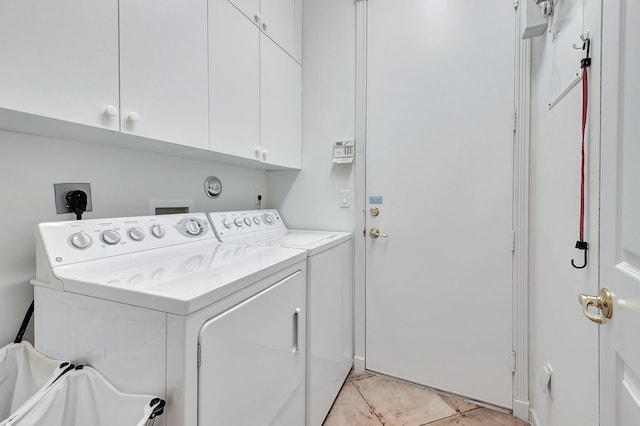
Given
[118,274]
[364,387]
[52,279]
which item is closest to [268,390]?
[118,274]

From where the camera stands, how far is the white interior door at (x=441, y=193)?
1645 millimetres

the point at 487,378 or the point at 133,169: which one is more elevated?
the point at 133,169

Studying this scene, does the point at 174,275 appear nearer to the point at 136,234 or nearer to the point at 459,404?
the point at 136,234

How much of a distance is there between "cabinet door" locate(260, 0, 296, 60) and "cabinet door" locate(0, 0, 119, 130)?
0.99 metres

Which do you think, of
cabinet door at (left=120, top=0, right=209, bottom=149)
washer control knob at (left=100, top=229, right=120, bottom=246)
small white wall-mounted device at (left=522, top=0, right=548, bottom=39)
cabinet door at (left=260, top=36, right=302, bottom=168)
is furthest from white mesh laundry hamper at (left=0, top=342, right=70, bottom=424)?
small white wall-mounted device at (left=522, top=0, right=548, bottom=39)

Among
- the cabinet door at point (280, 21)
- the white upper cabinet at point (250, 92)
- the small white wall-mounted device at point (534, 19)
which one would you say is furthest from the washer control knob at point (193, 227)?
the small white wall-mounted device at point (534, 19)

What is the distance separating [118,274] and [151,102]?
651mm

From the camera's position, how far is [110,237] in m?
1.07

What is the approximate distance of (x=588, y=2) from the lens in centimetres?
86

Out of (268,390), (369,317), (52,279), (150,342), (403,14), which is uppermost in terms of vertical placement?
(403,14)

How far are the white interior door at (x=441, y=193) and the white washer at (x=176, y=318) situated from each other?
901mm

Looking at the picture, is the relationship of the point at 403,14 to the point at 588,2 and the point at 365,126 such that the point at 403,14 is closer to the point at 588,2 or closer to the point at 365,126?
the point at 365,126

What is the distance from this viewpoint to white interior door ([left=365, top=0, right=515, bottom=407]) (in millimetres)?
1645

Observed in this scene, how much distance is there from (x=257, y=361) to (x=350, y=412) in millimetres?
1049
